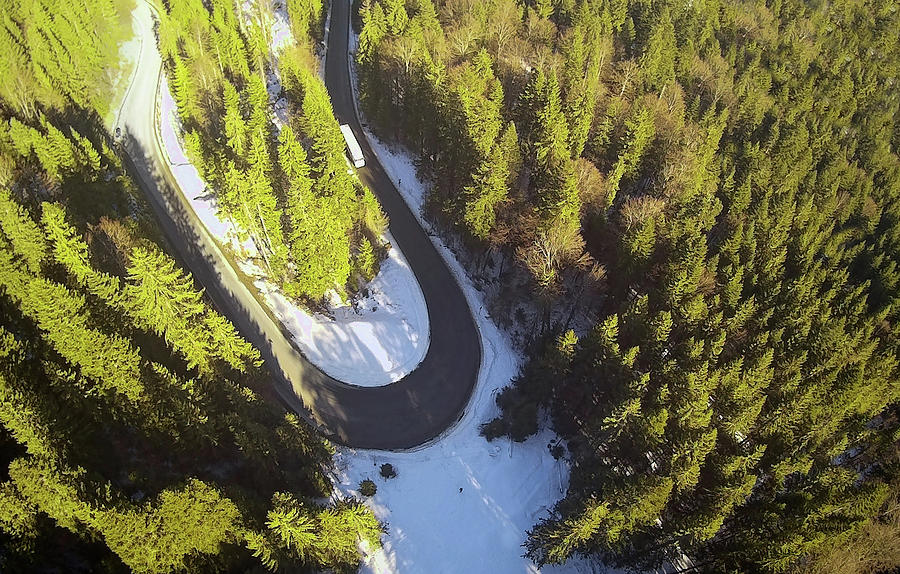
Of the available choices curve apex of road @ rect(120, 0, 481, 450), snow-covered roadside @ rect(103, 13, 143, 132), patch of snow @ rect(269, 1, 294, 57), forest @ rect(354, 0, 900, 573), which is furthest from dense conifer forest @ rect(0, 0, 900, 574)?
curve apex of road @ rect(120, 0, 481, 450)


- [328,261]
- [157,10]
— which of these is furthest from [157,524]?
[157,10]

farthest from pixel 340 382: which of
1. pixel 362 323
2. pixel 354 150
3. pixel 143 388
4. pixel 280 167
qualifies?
pixel 354 150

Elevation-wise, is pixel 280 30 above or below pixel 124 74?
above

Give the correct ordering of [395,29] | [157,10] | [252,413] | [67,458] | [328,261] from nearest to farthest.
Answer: [67,458] → [252,413] → [328,261] → [395,29] → [157,10]

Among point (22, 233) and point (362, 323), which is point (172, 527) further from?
point (362, 323)

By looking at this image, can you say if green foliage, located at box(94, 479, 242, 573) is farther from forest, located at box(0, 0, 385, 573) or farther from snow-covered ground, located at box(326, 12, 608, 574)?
snow-covered ground, located at box(326, 12, 608, 574)

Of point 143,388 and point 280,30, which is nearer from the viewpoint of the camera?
point 143,388

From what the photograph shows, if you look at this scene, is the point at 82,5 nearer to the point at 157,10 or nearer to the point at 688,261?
the point at 157,10
